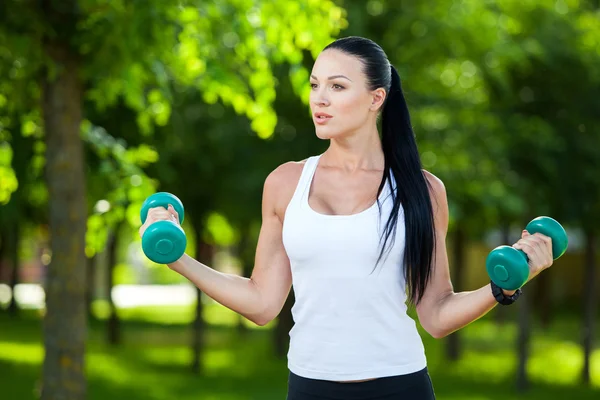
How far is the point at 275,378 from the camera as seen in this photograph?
15000 millimetres

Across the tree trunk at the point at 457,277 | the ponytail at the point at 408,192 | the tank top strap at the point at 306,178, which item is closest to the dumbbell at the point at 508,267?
the ponytail at the point at 408,192

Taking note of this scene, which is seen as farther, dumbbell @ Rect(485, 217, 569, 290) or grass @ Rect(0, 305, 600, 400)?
grass @ Rect(0, 305, 600, 400)

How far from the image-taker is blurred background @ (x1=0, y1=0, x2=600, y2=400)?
6.48 meters

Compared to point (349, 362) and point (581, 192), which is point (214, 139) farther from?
point (349, 362)

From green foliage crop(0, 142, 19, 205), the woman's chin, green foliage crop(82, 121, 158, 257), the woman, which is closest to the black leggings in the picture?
the woman

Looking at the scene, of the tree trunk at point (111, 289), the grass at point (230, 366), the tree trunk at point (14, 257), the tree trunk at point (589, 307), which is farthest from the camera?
the tree trunk at point (14, 257)

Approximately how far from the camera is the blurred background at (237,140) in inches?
255

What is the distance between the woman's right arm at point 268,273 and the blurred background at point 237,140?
2.93m

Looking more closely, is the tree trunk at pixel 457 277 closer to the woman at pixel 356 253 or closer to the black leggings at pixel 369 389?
the woman at pixel 356 253

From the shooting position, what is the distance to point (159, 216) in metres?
2.74

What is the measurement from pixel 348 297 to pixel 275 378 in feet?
41.3

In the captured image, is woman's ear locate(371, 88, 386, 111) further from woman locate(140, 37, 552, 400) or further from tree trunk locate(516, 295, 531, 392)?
tree trunk locate(516, 295, 531, 392)

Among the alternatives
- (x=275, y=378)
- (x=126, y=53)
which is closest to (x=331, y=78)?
(x=126, y=53)

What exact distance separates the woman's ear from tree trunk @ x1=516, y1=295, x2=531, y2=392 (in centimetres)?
1172
